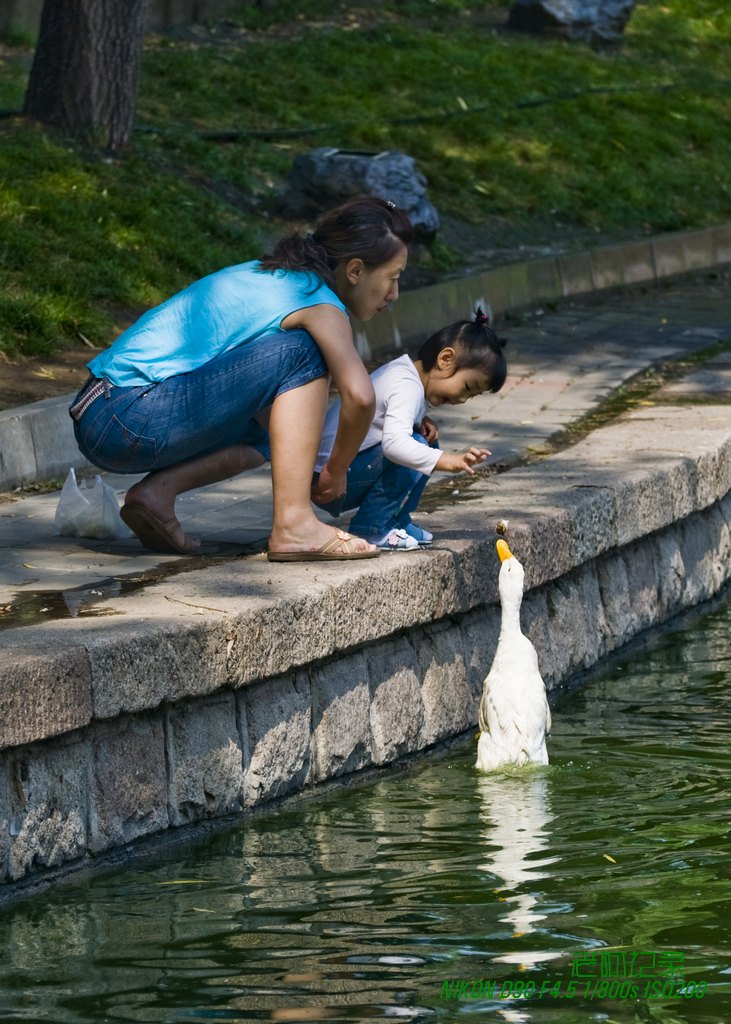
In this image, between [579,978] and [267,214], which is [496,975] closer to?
[579,978]

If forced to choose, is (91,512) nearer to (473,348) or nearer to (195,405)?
(195,405)

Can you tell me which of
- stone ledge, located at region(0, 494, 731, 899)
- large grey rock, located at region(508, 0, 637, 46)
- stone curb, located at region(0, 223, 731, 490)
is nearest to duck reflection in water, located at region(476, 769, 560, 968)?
stone ledge, located at region(0, 494, 731, 899)

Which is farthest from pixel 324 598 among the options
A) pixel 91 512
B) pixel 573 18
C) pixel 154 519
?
pixel 573 18

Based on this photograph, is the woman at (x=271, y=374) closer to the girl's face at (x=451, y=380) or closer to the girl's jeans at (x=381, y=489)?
the girl's jeans at (x=381, y=489)

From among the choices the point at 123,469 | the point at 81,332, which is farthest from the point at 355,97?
the point at 123,469

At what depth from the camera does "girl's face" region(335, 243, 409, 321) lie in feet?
15.1

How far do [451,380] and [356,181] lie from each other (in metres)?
5.42

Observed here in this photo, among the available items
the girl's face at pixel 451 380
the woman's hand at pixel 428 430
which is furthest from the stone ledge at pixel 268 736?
the girl's face at pixel 451 380

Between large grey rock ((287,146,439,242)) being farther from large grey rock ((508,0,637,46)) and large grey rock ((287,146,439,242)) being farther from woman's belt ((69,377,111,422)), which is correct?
large grey rock ((508,0,637,46))

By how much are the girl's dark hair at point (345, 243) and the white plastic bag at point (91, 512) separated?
0.89 metres

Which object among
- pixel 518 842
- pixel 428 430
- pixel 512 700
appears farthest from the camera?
pixel 428 430

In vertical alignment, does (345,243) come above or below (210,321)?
above

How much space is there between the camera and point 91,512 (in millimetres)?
4996

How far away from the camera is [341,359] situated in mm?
4426
